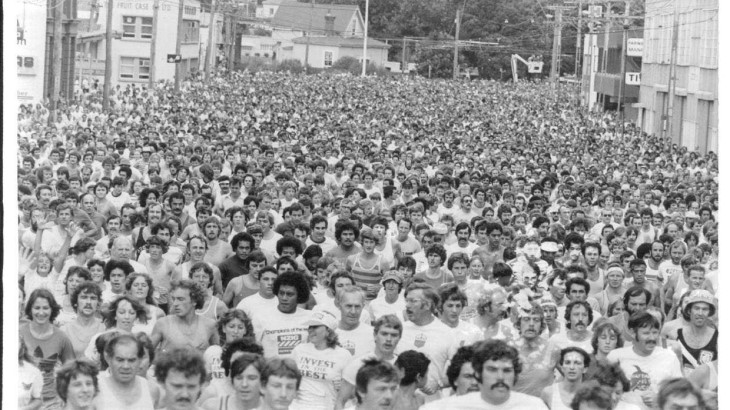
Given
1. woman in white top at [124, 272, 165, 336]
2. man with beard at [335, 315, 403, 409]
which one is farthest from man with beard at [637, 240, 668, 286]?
man with beard at [335, 315, 403, 409]

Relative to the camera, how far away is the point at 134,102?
4956cm

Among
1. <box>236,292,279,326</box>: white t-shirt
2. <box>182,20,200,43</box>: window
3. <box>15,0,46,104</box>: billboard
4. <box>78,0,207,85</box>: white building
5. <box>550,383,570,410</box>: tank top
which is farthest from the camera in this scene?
<box>182,20,200,43</box>: window

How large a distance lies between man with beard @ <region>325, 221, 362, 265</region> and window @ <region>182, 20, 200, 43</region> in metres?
72.2

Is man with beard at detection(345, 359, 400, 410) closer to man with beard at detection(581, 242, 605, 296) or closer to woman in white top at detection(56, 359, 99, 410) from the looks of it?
woman in white top at detection(56, 359, 99, 410)

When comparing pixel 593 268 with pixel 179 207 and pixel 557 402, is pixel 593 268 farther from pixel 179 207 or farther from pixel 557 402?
pixel 557 402

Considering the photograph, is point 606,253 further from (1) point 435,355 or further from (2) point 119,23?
(2) point 119,23

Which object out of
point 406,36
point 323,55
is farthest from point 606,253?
point 323,55

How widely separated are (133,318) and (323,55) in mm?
114711

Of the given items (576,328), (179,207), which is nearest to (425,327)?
(576,328)

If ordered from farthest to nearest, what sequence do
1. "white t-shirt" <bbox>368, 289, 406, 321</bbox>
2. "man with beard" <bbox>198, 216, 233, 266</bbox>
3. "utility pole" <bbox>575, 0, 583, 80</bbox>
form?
"utility pole" <bbox>575, 0, 583, 80</bbox> < "man with beard" <bbox>198, 216, 233, 266</bbox> < "white t-shirt" <bbox>368, 289, 406, 321</bbox>

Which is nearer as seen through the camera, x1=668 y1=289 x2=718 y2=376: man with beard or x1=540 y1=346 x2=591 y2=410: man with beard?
x1=540 y1=346 x2=591 y2=410: man with beard

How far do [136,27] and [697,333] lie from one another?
62448 millimetres

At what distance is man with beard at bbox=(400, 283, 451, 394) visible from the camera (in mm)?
10234

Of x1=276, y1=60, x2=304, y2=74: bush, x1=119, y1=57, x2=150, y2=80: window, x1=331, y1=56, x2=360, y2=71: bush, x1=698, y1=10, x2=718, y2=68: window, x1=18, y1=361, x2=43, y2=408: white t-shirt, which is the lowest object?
x1=18, y1=361, x2=43, y2=408: white t-shirt
